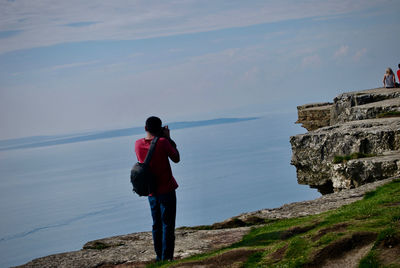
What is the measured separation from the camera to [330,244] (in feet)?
20.0

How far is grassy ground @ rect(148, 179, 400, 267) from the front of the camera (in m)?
5.67

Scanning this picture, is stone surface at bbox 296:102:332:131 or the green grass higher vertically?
stone surface at bbox 296:102:332:131

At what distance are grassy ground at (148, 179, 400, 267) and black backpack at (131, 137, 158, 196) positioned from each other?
4.12ft

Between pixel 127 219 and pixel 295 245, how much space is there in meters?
171

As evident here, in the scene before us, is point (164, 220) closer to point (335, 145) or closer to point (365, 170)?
point (365, 170)

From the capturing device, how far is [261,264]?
6336 mm

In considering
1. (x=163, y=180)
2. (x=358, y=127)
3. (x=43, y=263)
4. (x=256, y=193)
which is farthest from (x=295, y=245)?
(x=256, y=193)

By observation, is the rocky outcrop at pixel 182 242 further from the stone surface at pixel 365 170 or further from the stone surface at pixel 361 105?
the stone surface at pixel 361 105

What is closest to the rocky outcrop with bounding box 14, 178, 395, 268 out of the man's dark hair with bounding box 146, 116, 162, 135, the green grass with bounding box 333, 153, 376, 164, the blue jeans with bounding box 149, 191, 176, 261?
the blue jeans with bounding box 149, 191, 176, 261

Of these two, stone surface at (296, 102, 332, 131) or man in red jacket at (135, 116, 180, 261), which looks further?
stone surface at (296, 102, 332, 131)

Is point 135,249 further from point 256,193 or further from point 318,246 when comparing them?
point 256,193

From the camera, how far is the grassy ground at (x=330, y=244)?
5.67m

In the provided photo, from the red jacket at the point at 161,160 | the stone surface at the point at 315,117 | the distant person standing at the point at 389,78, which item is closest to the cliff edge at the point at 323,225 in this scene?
the red jacket at the point at 161,160

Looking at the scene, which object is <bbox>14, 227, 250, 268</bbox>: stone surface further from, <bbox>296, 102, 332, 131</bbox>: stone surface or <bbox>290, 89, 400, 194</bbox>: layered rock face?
<bbox>296, 102, 332, 131</bbox>: stone surface
